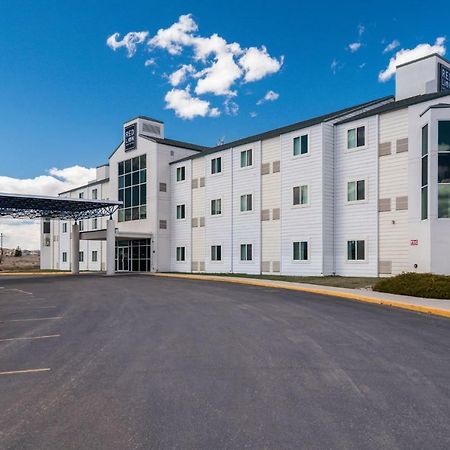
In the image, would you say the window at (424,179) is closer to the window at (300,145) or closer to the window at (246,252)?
the window at (300,145)

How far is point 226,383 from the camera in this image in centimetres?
675

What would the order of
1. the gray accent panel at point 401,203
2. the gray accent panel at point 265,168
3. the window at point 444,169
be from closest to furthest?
the window at point 444,169, the gray accent panel at point 401,203, the gray accent panel at point 265,168

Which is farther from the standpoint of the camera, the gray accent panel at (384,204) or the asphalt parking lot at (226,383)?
the gray accent panel at (384,204)

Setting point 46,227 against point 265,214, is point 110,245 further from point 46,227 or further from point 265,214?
point 46,227

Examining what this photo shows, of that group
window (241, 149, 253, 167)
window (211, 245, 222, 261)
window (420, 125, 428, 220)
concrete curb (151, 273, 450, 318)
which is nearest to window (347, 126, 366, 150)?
window (420, 125, 428, 220)

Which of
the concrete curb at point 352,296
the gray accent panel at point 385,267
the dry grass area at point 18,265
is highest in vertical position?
the gray accent panel at point 385,267

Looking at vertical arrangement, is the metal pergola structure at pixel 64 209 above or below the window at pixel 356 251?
above

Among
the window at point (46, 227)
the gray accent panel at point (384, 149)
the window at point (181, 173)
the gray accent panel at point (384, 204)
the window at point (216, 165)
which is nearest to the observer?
the gray accent panel at point (384, 204)

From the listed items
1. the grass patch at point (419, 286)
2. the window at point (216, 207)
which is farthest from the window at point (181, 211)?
the grass patch at point (419, 286)

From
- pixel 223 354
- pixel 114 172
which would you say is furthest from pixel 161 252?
pixel 223 354

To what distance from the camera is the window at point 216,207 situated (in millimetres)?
40688

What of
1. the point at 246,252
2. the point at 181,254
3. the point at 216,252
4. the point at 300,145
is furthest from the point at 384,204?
the point at 181,254

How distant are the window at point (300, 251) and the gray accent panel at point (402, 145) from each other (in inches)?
356

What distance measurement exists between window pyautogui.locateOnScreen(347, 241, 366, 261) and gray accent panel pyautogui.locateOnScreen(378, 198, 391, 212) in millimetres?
2509
